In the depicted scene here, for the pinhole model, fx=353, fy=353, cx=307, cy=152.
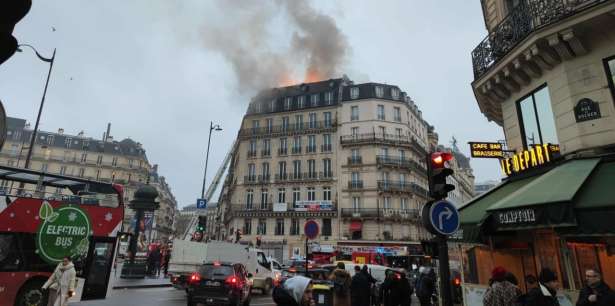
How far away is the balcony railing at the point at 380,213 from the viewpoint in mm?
39719

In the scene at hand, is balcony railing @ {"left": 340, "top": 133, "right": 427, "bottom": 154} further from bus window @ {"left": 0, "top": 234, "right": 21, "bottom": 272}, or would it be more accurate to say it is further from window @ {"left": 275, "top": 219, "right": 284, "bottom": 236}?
bus window @ {"left": 0, "top": 234, "right": 21, "bottom": 272}

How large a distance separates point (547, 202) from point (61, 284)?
1138 cm

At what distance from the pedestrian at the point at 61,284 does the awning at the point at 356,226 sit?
33.4 m

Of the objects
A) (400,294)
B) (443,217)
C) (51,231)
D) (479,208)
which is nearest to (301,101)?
(51,231)

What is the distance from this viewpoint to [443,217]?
566 centimetres

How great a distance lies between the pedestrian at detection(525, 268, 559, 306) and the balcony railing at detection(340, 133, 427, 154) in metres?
37.7

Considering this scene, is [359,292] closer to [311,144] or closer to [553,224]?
[553,224]

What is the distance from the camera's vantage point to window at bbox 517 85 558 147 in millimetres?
9070

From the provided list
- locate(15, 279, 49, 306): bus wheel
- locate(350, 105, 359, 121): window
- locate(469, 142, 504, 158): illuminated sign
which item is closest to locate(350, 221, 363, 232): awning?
locate(350, 105, 359, 121): window

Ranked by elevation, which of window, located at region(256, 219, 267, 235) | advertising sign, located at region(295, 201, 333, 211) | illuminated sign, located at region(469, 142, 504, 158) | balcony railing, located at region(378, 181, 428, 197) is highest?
balcony railing, located at region(378, 181, 428, 197)

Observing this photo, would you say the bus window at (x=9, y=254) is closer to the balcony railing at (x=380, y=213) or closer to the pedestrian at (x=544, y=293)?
the pedestrian at (x=544, y=293)

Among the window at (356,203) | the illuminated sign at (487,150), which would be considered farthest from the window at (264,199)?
the illuminated sign at (487,150)

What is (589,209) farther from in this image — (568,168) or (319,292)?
(319,292)

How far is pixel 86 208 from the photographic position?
11578 millimetres
